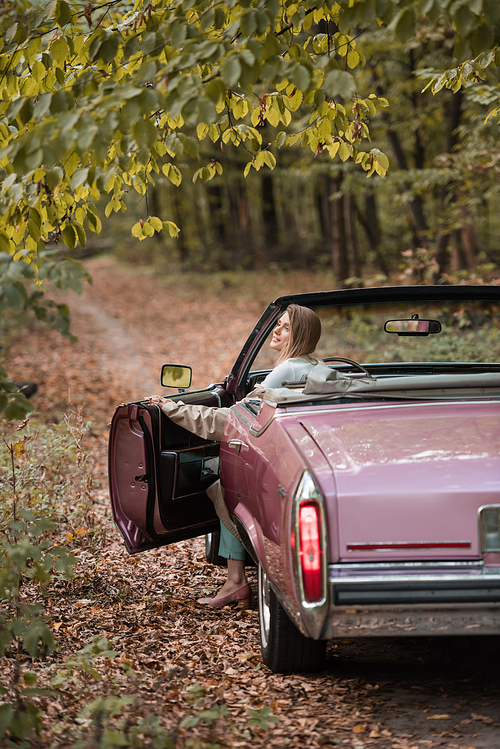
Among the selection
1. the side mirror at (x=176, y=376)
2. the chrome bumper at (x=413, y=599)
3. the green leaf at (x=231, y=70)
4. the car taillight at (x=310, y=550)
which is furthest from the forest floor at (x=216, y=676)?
the green leaf at (x=231, y=70)

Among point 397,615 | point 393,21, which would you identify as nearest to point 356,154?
point 393,21

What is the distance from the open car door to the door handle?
0.47m

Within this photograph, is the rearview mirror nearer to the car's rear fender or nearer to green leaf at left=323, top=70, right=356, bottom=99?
the car's rear fender

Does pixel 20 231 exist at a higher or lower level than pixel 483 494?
higher

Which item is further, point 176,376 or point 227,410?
point 176,376

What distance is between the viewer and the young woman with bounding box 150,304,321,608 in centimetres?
439

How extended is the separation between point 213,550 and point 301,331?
204 centimetres

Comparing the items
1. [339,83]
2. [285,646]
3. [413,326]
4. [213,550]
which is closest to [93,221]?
[339,83]

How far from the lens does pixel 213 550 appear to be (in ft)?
17.8

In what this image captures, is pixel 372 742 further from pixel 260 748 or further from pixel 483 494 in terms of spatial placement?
pixel 483 494

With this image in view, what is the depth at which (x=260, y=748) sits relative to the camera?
2.85m

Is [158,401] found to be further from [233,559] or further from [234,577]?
[234,577]

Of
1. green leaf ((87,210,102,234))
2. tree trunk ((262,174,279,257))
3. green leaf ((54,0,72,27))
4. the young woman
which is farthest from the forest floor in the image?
tree trunk ((262,174,279,257))

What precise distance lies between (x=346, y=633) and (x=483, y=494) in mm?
770
